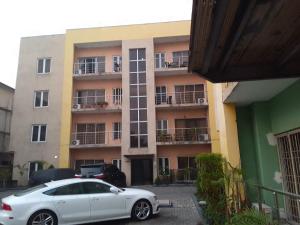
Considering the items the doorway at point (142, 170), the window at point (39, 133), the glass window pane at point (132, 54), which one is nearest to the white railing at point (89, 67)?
the glass window pane at point (132, 54)

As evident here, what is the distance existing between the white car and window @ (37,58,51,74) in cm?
2023

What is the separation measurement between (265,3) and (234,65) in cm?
162

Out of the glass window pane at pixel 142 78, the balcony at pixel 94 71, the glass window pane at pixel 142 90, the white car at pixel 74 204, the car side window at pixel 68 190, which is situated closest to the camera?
the white car at pixel 74 204

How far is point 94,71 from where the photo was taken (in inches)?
1043

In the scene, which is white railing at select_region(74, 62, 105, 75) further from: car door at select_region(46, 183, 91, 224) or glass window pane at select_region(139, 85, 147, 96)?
car door at select_region(46, 183, 91, 224)

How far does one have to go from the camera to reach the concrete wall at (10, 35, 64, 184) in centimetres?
2495

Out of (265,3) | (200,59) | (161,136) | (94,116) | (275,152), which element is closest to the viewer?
(265,3)

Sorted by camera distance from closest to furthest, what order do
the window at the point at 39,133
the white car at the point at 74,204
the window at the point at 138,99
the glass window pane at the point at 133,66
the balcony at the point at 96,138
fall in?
the white car at the point at 74,204, the window at the point at 138,99, the balcony at the point at 96,138, the window at the point at 39,133, the glass window pane at the point at 133,66

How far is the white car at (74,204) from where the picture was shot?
25.3 feet

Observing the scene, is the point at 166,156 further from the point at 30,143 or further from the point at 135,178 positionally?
the point at 30,143

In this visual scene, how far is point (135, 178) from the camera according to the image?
24406 millimetres

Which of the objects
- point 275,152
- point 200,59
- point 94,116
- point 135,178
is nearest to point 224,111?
point 275,152

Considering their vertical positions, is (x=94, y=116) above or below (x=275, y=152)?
above

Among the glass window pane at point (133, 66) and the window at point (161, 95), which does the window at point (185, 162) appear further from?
the glass window pane at point (133, 66)
